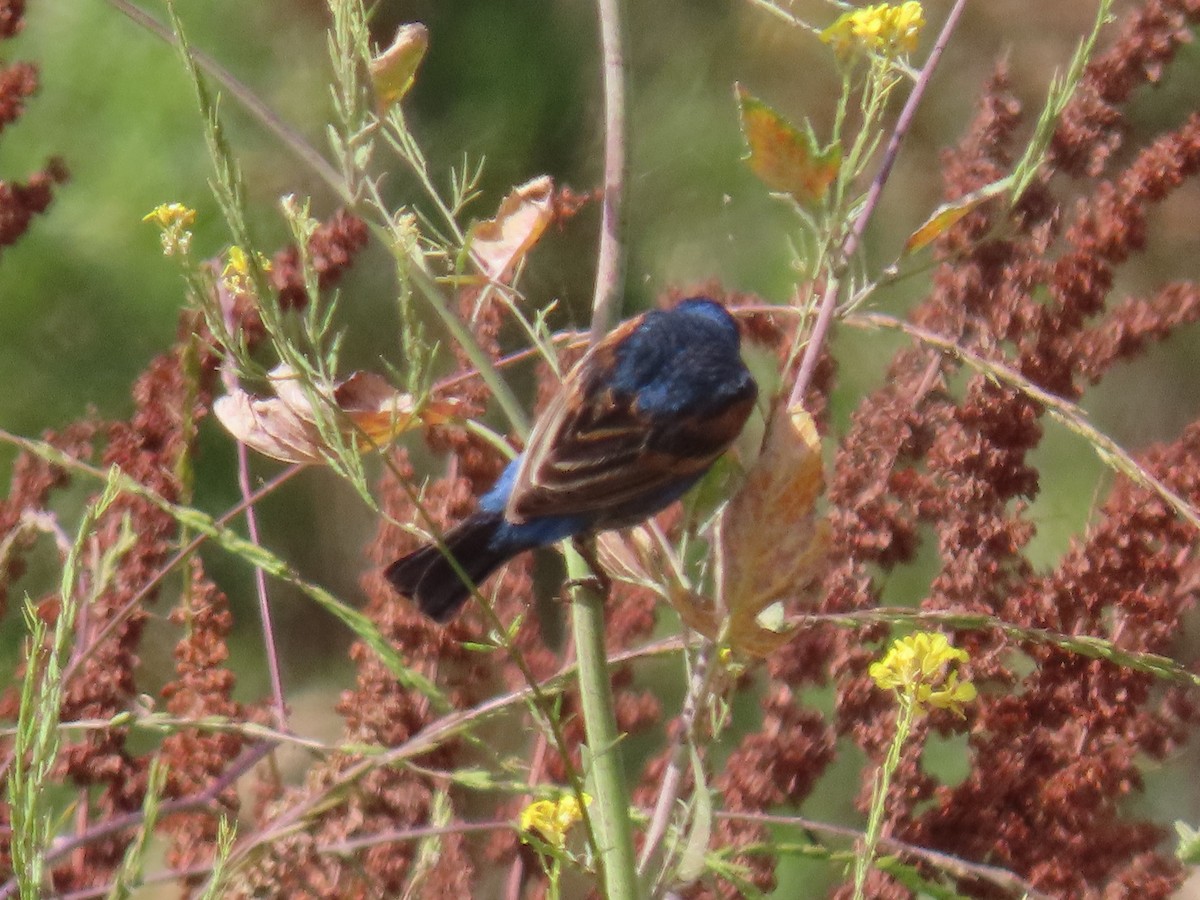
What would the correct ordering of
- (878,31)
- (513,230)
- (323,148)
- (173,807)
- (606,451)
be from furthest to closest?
(323,148), (606,451), (173,807), (513,230), (878,31)

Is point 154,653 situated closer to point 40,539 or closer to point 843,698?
point 40,539

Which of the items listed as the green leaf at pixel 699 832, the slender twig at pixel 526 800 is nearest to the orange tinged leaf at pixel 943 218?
the green leaf at pixel 699 832

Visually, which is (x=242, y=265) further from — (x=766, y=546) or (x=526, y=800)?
(x=526, y=800)

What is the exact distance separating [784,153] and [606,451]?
561mm

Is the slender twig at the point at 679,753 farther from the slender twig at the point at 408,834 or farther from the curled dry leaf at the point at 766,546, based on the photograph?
the slender twig at the point at 408,834

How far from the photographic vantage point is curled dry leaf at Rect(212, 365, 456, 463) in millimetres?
934

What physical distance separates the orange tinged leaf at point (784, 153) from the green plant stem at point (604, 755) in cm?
30

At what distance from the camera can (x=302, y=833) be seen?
1.32 metres

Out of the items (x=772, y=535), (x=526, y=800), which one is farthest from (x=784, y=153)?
(x=526, y=800)

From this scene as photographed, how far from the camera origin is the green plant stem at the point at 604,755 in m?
0.85

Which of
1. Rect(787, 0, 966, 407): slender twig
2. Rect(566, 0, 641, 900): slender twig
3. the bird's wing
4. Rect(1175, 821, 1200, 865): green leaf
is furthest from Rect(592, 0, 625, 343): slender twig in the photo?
Rect(1175, 821, 1200, 865): green leaf

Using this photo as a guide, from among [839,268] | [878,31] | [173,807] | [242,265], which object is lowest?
[173,807]

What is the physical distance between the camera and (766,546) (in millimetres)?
882

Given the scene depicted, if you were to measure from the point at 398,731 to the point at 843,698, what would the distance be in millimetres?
478
